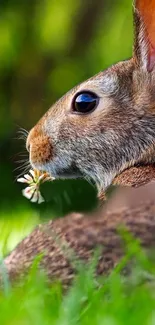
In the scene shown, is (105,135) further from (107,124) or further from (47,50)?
(47,50)

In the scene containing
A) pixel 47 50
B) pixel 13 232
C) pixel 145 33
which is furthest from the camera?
pixel 47 50

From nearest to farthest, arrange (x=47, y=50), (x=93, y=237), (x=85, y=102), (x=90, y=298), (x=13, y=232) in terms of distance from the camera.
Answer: (x=90, y=298), (x=93, y=237), (x=85, y=102), (x=13, y=232), (x=47, y=50)

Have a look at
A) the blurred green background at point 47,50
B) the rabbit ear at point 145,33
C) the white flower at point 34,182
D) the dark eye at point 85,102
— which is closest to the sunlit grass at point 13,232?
the white flower at point 34,182

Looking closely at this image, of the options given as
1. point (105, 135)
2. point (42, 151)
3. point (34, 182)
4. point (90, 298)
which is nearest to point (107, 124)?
point (105, 135)

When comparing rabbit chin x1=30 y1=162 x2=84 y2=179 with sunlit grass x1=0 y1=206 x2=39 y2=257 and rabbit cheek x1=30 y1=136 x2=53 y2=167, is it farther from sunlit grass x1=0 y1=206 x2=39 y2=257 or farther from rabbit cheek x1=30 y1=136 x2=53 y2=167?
sunlit grass x1=0 y1=206 x2=39 y2=257

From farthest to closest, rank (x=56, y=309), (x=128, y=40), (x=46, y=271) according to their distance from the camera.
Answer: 1. (x=128, y=40)
2. (x=46, y=271)
3. (x=56, y=309)

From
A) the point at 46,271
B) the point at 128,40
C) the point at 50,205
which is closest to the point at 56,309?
the point at 46,271

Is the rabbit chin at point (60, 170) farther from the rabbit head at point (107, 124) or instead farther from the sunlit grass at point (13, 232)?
the sunlit grass at point (13, 232)

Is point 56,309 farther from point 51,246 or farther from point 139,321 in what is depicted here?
point 51,246
